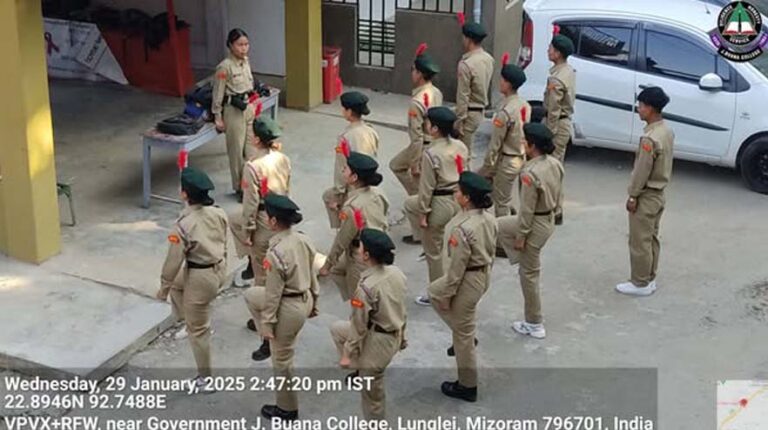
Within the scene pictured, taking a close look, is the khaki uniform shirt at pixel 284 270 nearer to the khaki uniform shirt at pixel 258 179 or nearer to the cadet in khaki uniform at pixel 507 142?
the khaki uniform shirt at pixel 258 179

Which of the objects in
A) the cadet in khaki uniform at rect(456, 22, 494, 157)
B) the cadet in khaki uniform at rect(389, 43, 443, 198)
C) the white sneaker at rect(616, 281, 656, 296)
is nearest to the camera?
the white sneaker at rect(616, 281, 656, 296)

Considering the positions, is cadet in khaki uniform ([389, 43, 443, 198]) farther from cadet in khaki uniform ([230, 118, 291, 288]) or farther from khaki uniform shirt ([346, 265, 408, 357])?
khaki uniform shirt ([346, 265, 408, 357])

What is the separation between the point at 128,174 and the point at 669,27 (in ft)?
18.1

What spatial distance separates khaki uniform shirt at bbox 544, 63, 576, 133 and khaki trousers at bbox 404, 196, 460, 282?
2.16 meters

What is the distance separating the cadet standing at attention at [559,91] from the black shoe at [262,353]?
138 inches

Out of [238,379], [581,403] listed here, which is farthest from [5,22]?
[581,403]

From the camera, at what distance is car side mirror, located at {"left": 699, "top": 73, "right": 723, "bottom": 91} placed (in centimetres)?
1131

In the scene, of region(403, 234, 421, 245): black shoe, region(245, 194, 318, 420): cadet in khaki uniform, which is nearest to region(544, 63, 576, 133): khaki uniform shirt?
region(403, 234, 421, 245): black shoe

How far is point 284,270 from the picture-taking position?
7070mm

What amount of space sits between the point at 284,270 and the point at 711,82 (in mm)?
5906

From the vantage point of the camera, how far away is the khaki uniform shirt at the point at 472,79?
10914mm

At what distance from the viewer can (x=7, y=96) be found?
29.1 ft

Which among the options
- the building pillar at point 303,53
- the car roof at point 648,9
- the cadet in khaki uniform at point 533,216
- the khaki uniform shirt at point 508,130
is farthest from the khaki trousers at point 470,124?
the building pillar at point 303,53

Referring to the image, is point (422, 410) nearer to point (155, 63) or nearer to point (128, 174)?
point (128, 174)
